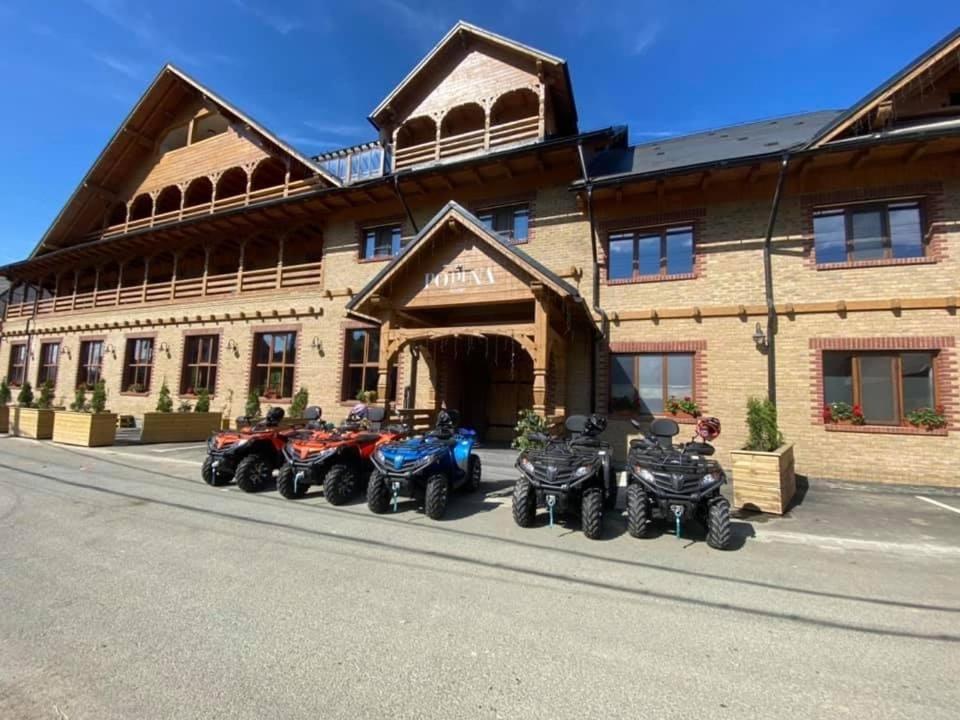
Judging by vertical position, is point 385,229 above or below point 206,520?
above

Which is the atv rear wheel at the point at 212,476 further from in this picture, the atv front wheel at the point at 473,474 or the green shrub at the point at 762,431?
the green shrub at the point at 762,431

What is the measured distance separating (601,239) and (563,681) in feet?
35.4

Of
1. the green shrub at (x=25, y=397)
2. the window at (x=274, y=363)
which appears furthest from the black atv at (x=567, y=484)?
the green shrub at (x=25, y=397)

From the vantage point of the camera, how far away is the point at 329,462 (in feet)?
23.1

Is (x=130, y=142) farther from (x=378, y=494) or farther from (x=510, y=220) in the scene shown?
(x=378, y=494)

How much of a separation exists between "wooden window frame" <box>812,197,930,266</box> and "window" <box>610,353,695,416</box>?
146 inches

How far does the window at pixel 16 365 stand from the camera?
23078 millimetres

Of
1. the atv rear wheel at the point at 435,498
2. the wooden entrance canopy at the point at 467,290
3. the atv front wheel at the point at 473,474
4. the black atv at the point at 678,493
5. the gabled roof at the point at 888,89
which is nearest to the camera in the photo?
the black atv at the point at 678,493

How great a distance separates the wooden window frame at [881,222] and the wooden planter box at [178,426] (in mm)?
17422

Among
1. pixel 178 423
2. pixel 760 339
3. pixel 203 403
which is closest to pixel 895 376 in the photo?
pixel 760 339

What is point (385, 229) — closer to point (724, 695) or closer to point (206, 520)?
point (206, 520)

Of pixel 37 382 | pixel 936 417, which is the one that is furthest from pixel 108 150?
pixel 936 417

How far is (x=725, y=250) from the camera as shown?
35.4 ft

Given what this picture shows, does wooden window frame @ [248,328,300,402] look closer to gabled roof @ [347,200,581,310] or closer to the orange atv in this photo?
gabled roof @ [347,200,581,310]
